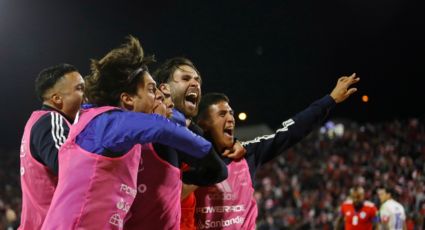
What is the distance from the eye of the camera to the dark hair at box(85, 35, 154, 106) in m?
3.04

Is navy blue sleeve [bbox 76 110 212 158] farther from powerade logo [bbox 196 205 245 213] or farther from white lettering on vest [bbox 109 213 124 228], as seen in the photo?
powerade logo [bbox 196 205 245 213]

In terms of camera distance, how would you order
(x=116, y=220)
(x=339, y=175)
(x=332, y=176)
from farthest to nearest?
(x=332, y=176) → (x=339, y=175) → (x=116, y=220)

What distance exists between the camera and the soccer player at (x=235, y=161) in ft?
13.7

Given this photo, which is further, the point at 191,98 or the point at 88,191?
the point at 191,98

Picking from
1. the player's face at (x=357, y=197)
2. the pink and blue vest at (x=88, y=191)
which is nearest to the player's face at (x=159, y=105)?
the pink and blue vest at (x=88, y=191)

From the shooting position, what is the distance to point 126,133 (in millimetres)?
2684

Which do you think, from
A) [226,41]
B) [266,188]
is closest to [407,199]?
[266,188]

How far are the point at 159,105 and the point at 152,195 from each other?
0.43 metres

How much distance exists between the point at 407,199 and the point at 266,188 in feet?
20.0

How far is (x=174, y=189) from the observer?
3.21 m

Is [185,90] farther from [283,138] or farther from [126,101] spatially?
[126,101]

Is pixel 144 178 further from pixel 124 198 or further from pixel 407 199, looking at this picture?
pixel 407 199

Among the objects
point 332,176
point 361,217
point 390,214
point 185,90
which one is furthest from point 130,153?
point 332,176

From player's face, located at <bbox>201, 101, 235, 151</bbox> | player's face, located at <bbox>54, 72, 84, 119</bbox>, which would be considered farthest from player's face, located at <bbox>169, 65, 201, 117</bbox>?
player's face, located at <bbox>54, 72, 84, 119</bbox>
